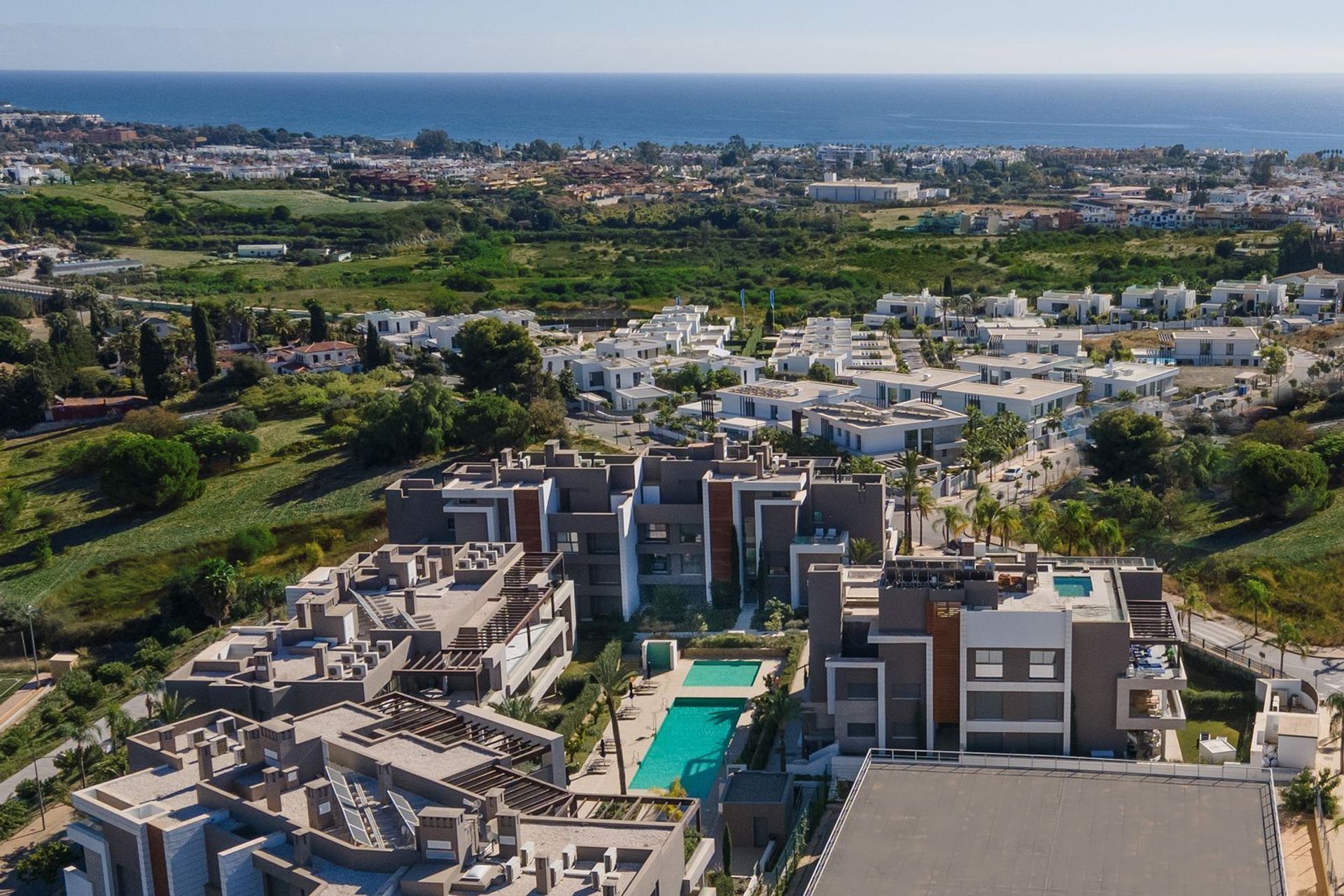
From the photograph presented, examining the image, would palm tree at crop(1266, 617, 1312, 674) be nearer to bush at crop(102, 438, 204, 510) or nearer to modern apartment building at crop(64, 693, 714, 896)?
modern apartment building at crop(64, 693, 714, 896)

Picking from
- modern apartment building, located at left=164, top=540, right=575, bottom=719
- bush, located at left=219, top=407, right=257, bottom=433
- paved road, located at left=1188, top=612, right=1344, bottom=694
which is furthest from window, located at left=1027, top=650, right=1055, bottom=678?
bush, located at left=219, top=407, right=257, bottom=433

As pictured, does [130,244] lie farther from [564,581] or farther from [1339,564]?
[1339,564]

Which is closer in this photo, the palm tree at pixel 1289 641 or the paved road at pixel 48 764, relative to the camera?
the paved road at pixel 48 764

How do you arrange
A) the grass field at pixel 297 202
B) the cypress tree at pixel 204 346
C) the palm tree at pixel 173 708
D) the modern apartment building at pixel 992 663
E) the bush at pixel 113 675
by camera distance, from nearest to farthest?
the palm tree at pixel 173 708 → the modern apartment building at pixel 992 663 → the bush at pixel 113 675 → the cypress tree at pixel 204 346 → the grass field at pixel 297 202

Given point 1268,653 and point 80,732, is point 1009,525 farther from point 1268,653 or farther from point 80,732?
point 80,732

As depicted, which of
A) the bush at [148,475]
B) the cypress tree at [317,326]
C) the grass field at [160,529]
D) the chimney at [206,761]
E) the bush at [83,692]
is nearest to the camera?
the chimney at [206,761]

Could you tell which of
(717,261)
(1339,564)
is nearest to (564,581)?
(1339,564)

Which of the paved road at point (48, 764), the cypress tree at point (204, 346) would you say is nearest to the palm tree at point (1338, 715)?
the paved road at point (48, 764)

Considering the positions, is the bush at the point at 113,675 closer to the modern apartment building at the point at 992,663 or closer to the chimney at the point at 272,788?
the chimney at the point at 272,788
